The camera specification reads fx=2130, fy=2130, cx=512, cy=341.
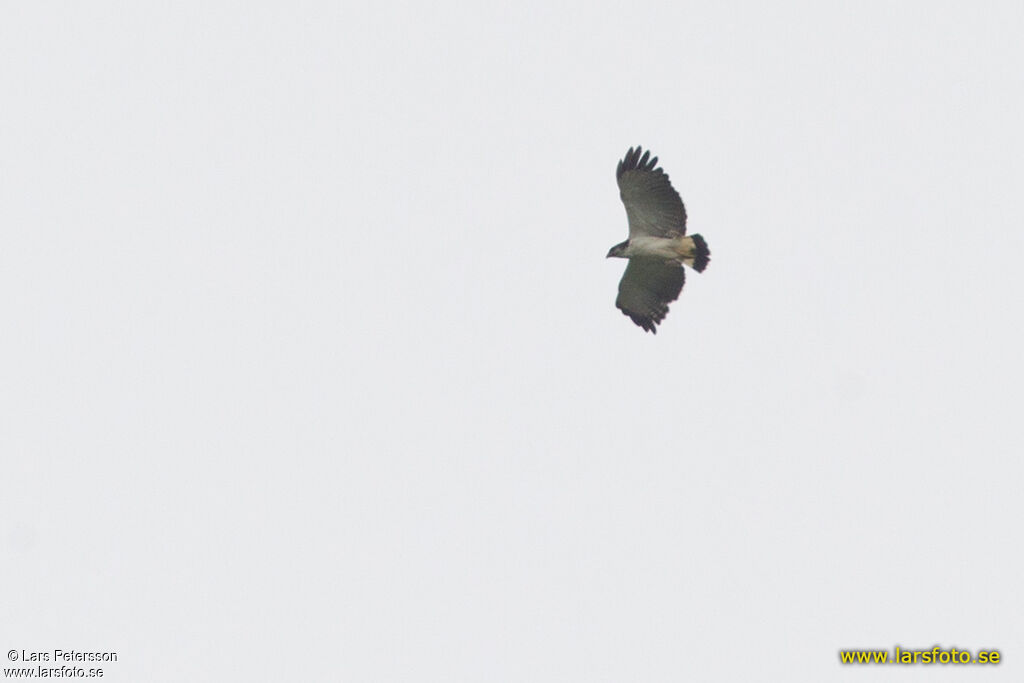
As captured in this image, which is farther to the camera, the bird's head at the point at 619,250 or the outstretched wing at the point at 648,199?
the bird's head at the point at 619,250

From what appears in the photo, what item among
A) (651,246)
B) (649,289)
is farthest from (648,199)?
(649,289)

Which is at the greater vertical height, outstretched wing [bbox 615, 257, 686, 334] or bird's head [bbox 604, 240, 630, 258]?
bird's head [bbox 604, 240, 630, 258]

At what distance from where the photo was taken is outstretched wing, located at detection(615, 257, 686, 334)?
126 feet

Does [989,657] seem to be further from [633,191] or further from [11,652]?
[11,652]

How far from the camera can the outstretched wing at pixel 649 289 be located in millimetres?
38312

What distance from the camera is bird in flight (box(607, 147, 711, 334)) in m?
36.9

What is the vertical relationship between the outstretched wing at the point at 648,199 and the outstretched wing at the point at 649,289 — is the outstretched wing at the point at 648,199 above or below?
above

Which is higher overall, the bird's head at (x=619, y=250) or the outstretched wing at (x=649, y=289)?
the bird's head at (x=619, y=250)

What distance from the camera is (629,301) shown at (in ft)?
128

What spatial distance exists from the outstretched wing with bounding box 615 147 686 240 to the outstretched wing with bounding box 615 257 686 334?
2.54 ft

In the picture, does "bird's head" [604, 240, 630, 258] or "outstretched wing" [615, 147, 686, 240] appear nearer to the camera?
"outstretched wing" [615, 147, 686, 240]

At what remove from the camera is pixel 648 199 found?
37094mm

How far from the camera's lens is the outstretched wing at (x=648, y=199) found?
36812mm

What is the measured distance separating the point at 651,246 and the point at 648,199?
1.05m
